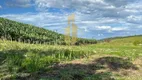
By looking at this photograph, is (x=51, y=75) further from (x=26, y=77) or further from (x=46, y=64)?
(x=46, y=64)

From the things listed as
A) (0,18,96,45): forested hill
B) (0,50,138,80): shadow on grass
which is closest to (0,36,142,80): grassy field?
(0,50,138,80): shadow on grass

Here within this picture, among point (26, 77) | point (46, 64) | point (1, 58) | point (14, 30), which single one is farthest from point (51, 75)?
point (14, 30)

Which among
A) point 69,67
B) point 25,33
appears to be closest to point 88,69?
point 69,67

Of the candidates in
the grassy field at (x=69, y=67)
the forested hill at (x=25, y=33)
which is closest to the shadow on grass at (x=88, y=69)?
the grassy field at (x=69, y=67)

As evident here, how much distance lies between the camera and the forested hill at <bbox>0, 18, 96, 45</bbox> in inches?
1849

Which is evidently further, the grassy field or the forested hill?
the forested hill

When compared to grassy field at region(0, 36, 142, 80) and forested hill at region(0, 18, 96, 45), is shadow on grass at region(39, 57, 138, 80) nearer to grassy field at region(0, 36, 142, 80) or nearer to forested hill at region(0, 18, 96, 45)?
grassy field at region(0, 36, 142, 80)

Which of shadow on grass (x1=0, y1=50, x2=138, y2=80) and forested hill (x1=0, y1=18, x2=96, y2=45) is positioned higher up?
forested hill (x1=0, y1=18, x2=96, y2=45)

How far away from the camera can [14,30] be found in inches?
1912

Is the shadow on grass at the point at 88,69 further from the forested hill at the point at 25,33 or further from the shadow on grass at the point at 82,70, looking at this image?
the forested hill at the point at 25,33

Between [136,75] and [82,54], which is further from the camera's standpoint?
[82,54]

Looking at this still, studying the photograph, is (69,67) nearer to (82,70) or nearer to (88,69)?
(82,70)

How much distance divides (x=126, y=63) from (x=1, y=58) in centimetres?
689

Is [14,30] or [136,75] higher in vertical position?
[14,30]
